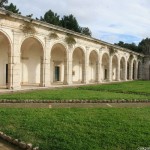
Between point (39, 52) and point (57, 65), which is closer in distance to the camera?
point (39, 52)

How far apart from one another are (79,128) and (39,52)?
18.0 meters

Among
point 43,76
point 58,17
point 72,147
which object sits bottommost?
point 72,147

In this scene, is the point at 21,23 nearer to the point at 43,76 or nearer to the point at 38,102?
the point at 43,76

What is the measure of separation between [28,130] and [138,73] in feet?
134

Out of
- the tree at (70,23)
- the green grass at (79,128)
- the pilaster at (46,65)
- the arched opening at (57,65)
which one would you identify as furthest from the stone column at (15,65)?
the tree at (70,23)

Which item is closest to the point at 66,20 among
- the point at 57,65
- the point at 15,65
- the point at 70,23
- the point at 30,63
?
the point at 70,23

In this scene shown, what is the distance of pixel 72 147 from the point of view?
18.1ft

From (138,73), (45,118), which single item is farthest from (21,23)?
(138,73)

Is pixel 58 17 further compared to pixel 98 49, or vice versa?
pixel 58 17

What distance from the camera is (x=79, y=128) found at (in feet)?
22.5

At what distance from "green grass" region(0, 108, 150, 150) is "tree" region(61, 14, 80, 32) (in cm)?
4013

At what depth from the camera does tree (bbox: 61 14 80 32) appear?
48181mm

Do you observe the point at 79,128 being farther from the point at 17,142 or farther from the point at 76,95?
the point at 76,95

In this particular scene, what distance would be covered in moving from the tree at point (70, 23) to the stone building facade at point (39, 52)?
1458 cm
